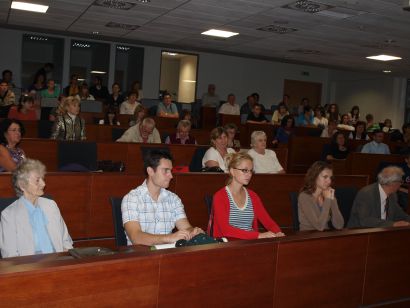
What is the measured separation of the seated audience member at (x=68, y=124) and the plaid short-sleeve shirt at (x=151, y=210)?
12.3 feet

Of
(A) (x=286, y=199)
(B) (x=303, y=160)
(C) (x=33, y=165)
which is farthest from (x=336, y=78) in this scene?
(C) (x=33, y=165)

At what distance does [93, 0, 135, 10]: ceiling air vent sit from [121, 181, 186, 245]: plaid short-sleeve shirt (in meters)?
5.41

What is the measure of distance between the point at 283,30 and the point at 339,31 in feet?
3.44

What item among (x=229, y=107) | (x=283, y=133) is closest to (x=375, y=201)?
(x=283, y=133)

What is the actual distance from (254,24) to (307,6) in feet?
6.24

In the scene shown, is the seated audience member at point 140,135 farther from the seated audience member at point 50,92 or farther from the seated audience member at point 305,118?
the seated audience member at point 305,118

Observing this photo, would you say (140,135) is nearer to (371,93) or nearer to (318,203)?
(318,203)

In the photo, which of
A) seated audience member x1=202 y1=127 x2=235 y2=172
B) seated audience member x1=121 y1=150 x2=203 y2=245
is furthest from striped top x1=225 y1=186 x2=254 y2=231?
seated audience member x1=202 y1=127 x2=235 y2=172

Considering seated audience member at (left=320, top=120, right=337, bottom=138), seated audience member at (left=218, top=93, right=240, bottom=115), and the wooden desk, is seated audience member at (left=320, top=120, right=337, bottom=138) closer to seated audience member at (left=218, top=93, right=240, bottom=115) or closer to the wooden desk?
seated audience member at (left=218, top=93, right=240, bottom=115)

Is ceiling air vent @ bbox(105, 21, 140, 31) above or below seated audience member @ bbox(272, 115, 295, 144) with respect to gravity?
above

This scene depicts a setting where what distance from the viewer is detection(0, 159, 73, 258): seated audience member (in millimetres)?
2873

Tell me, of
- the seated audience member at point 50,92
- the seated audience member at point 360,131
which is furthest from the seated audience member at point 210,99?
the seated audience member at point 50,92

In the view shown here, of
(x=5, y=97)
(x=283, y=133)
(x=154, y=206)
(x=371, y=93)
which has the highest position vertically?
(x=371, y=93)

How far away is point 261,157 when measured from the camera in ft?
20.6
